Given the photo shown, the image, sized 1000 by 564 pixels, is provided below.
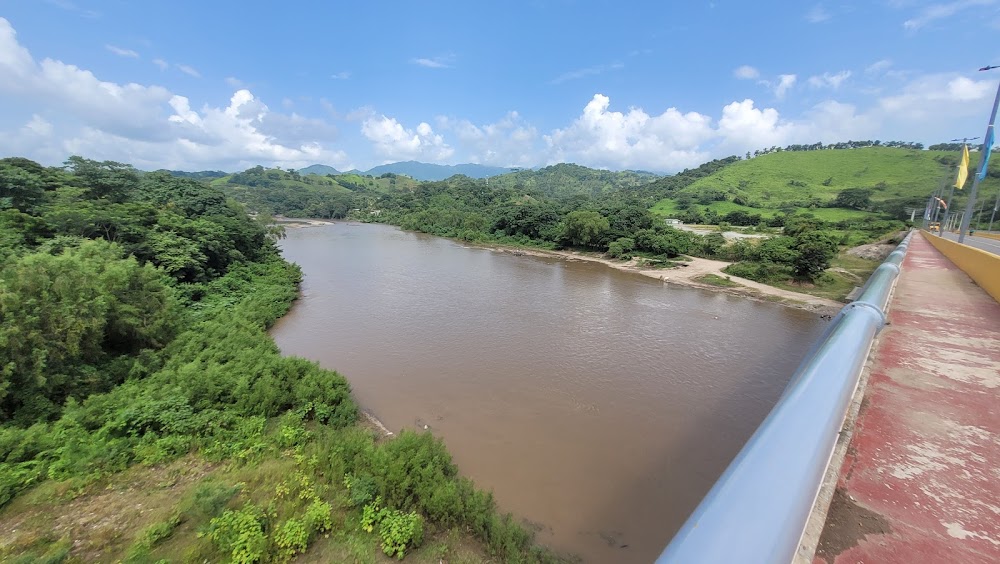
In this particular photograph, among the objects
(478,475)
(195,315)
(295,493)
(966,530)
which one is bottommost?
Result: (478,475)

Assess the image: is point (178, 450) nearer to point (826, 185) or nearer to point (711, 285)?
point (711, 285)

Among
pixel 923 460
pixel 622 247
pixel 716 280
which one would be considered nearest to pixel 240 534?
pixel 923 460

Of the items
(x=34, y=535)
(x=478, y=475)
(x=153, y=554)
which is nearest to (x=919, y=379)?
(x=478, y=475)

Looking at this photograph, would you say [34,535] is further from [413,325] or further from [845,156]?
[845,156]

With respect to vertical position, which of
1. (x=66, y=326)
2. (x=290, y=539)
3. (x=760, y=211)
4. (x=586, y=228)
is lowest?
(x=290, y=539)

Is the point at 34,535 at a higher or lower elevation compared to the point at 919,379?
lower

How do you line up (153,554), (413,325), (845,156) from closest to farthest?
(153,554) < (413,325) < (845,156)
